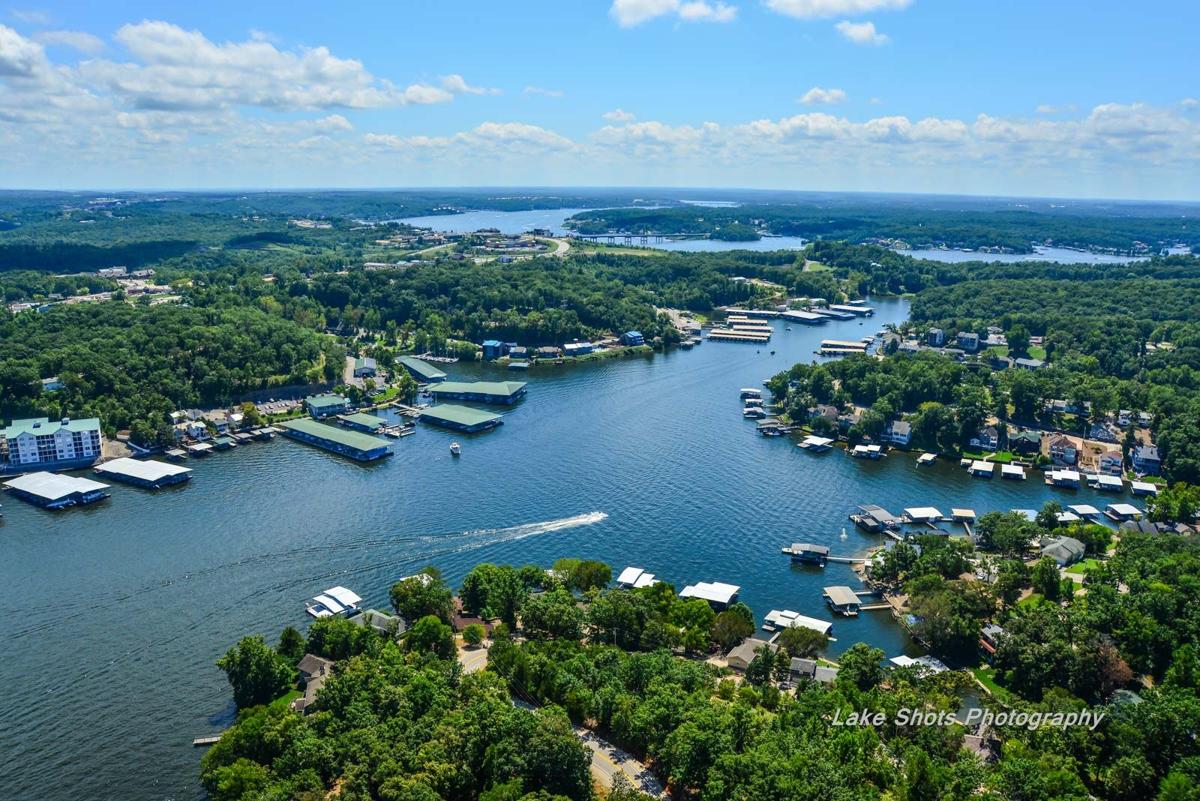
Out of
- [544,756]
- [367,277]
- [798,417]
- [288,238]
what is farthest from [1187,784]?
[288,238]

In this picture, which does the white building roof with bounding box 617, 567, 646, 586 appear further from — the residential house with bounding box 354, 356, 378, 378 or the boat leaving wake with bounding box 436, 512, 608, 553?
the residential house with bounding box 354, 356, 378, 378

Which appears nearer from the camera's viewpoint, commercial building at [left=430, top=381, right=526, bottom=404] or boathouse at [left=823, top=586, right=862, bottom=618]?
boathouse at [left=823, top=586, right=862, bottom=618]

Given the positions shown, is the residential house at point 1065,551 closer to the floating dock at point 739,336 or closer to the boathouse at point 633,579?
the boathouse at point 633,579

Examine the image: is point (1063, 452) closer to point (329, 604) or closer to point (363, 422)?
point (329, 604)

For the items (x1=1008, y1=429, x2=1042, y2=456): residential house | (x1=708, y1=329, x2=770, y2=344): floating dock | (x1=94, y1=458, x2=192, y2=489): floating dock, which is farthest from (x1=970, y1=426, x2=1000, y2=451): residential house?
(x1=94, y1=458, x2=192, y2=489): floating dock

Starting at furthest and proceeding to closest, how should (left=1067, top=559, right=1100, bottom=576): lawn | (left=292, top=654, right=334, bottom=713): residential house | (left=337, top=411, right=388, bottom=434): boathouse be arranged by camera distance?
(left=337, top=411, right=388, bottom=434): boathouse < (left=1067, top=559, right=1100, bottom=576): lawn < (left=292, top=654, right=334, bottom=713): residential house

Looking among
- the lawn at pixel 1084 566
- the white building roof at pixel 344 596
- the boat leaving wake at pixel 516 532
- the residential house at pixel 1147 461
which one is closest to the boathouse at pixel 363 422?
the boat leaving wake at pixel 516 532

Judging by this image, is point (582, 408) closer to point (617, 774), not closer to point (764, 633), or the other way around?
point (764, 633)
